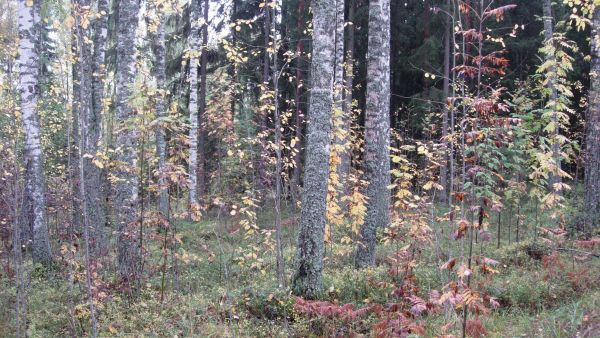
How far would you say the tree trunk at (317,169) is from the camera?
5.99 meters

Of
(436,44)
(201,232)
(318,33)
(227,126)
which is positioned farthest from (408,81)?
(318,33)

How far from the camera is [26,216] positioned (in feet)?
29.8

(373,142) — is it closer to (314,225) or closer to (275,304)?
(314,225)

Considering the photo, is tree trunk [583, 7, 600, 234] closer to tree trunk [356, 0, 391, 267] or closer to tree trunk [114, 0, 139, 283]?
tree trunk [356, 0, 391, 267]

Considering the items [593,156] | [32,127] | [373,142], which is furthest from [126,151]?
[593,156]

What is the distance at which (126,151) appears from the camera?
7766mm

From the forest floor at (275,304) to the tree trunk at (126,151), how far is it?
1.35 feet

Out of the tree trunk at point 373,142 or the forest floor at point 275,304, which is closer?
the forest floor at point 275,304

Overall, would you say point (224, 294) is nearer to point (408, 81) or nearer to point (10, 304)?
point (10, 304)

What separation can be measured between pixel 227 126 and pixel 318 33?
305 centimetres

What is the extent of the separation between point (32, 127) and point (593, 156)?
10.7 metres

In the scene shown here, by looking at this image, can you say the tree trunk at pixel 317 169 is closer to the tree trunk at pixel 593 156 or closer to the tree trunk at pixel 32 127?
the tree trunk at pixel 32 127

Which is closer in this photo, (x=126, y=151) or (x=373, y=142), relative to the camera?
(x=373, y=142)

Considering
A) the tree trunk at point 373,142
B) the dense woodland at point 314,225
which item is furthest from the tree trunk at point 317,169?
the tree trunk at point 373,142
